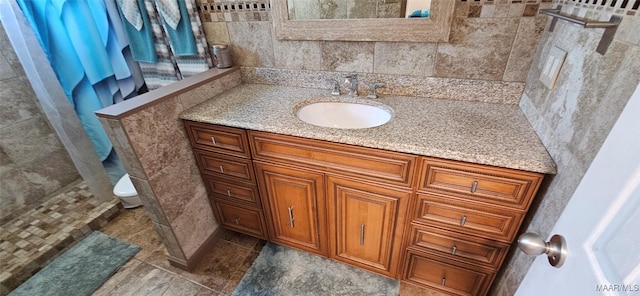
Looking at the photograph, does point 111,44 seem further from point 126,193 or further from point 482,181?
point 482,181

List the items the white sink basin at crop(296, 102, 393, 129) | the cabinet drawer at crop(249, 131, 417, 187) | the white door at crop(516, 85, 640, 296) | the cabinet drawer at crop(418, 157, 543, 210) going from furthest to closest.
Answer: the white sink basin at crop(296, 102, 393, 129), the cabinet drawer at crop(249, 131, 417, 187), the cabinet drawer at crop(418, 157, 543, 210), the white door at crop(516, 85, 640, 296)

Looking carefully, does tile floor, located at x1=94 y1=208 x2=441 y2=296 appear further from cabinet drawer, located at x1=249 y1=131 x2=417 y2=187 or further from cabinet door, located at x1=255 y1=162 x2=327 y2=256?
cabinet drawer, located at x1=249 y1=131 x2=417 y2=187

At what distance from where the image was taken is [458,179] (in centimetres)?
91

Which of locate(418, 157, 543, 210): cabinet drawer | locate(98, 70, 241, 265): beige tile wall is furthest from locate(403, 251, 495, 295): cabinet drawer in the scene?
locate(98, 70, 241, 265): beige tile wall

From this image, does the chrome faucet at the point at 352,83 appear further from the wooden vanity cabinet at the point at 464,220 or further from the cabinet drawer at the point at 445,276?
the cabinet drawer at the point at 445,276

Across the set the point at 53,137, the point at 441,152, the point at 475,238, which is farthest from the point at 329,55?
the point at 53,137

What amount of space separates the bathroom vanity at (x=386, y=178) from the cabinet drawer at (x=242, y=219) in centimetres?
1

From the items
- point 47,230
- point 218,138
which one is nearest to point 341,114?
point 218,138

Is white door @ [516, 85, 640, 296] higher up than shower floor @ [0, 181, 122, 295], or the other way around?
white door @ [516, 85, 640, 296]

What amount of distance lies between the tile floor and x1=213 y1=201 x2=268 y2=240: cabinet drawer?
0.41ft

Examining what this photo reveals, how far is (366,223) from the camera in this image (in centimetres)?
118

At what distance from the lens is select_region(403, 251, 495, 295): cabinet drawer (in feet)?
3.61

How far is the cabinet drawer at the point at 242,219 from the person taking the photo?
1.44 metres

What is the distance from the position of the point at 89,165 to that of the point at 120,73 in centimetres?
64
